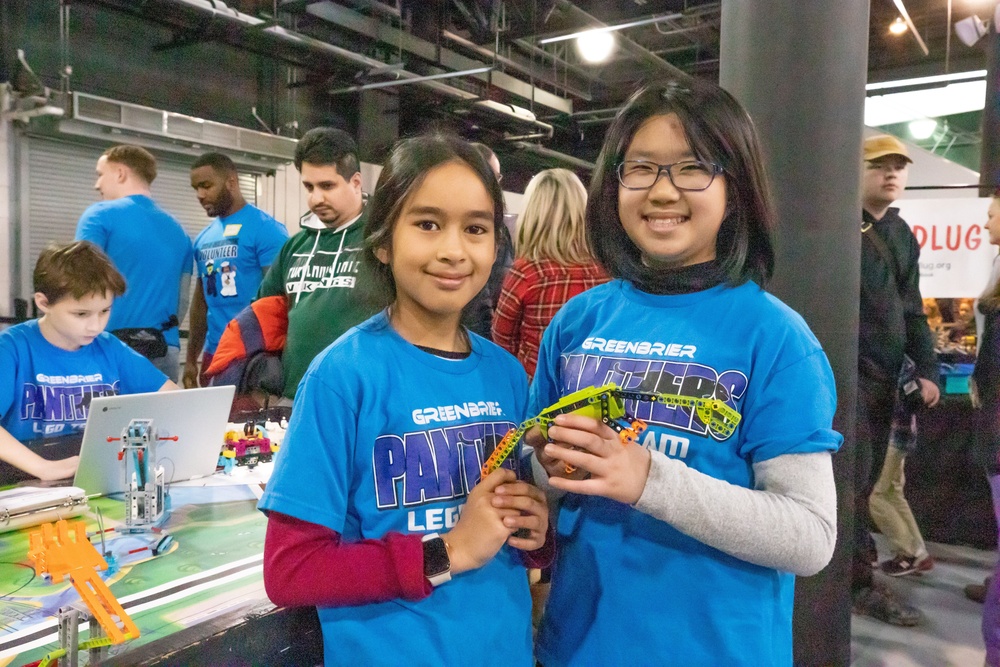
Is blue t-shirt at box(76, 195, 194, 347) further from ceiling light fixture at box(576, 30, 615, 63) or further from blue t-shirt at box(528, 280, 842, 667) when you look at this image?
ceiling light fixture at box(576, 30, 615, 63)

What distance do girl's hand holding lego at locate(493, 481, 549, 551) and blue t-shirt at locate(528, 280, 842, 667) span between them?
3.8 inches

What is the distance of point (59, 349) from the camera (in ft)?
7.23

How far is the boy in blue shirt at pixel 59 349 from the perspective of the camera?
2096 millimetres

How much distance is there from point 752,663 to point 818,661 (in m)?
1.57

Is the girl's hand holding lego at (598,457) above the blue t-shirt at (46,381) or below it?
above

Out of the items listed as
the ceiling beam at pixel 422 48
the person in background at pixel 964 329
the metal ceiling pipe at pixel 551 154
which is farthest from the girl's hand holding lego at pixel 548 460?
the metal ceiling pipe at pixel 551 154

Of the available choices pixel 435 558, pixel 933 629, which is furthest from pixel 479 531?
pixel 933 629

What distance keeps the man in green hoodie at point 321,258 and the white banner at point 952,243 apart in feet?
10.1

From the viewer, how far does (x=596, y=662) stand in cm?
102

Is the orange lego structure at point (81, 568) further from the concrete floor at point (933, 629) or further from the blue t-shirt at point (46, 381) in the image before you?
the concrete floor at point (933, 629)

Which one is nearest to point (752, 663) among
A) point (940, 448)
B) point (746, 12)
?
point (746, 12)

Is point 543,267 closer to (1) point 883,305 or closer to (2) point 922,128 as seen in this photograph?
(1) point 883,305

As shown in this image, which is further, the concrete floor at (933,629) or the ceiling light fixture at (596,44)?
the ceiling light fixture at (596,44)

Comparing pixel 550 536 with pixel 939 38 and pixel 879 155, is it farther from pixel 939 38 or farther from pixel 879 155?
pixel 939 38
